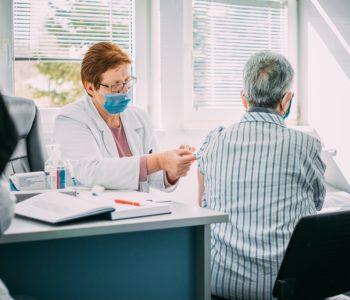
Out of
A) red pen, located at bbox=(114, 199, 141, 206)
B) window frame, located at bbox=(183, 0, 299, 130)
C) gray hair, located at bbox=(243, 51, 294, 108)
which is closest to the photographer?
red pen, located at bbox=(114, 199, 141, 206)

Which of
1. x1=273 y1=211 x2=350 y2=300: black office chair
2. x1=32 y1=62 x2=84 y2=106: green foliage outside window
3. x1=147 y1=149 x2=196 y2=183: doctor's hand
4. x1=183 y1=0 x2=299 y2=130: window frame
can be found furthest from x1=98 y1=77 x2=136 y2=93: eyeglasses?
x1=273 y1=211 x2=350 y2=300: black office chair

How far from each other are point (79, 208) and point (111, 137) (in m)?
0.92

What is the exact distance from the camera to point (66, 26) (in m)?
2.98

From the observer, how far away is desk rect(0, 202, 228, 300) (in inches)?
50.1

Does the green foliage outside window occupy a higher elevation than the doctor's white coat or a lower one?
higher

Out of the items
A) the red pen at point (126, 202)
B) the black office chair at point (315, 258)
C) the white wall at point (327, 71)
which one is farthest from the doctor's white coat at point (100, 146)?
the white wall at point (327, 71)

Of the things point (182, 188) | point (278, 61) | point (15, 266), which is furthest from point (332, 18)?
point (15, 266)

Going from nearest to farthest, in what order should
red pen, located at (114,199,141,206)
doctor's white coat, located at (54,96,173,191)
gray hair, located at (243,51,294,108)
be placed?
red pen, located at (114,199,141,206), gray hair, located at (243,51,294,108), doctor's white coat, located at (54,96,173,191)

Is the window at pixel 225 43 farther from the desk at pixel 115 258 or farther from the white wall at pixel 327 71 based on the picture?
the desk at pixel 115 258

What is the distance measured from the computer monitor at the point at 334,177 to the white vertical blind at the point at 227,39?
0.72 m

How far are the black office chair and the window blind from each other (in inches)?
82.0

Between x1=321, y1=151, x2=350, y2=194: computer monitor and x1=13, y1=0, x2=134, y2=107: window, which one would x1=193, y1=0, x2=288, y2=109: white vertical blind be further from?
x1=321, y1=151, x2=350, y2=194: computer monitor

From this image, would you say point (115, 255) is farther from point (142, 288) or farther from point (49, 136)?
point (49, 136)

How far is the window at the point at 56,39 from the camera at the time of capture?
9.53 ft
